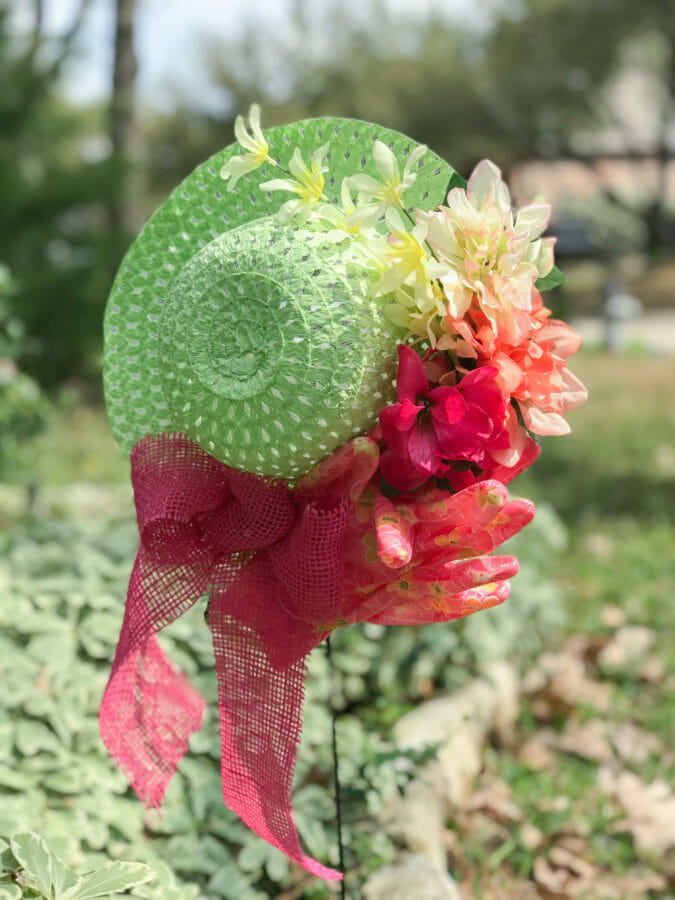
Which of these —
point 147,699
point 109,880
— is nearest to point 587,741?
point 147,699

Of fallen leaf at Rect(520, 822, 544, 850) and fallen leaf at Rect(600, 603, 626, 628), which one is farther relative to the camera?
fallen leaf at Rect(600, 603, 626, 628)

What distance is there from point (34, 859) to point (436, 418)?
33.9 inches

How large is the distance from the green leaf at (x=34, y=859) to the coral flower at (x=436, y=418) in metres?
0.77

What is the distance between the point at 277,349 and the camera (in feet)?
3.96

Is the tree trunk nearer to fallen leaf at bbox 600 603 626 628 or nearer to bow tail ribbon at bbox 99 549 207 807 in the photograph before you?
fallen leaf at bbox 600 603 626 628

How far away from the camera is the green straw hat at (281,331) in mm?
1206

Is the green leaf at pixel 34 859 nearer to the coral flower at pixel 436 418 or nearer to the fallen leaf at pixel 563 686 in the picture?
the coral flower at pixel 436 418

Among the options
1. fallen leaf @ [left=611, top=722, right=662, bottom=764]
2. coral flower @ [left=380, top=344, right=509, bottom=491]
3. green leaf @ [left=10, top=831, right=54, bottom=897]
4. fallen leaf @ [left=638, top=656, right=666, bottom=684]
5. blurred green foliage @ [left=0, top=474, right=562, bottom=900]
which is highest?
coral flower @ [left=380, top=344, right=509, bottom=491]

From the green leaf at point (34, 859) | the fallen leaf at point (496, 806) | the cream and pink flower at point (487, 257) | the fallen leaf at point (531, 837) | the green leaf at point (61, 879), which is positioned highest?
the cream and pink flower at point (487, 257)

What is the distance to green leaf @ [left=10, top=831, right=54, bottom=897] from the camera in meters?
1.27

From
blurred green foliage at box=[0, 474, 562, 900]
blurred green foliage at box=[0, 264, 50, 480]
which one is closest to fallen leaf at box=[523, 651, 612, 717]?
blurred green foliage at box=[0, 474, 562, 900]

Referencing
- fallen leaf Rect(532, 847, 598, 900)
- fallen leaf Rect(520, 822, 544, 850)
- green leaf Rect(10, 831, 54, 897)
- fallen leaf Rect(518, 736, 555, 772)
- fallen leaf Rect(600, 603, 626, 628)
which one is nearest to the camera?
green leaf Rect(10, 831, 54, 897)

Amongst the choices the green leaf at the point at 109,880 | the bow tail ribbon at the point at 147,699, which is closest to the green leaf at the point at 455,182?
the bow tail ribbon at the point at 147,699

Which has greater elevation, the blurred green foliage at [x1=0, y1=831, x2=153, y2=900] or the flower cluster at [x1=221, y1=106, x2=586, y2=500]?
the flower cluster at [x1=221, y1=106, x2=586, y2=500]
